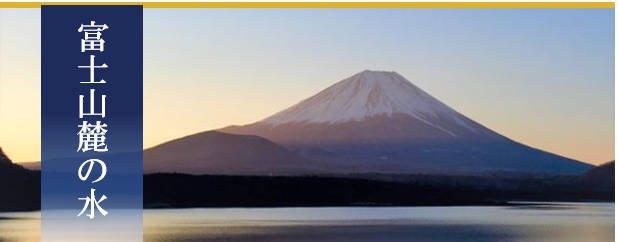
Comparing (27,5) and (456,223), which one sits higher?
(27,5)

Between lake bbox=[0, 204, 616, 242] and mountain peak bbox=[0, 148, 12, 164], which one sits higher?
mountain peak bbox=[0, 148, 12, 164]

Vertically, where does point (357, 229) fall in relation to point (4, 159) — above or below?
below

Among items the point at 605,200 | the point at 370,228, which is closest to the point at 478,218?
the point at 370,228

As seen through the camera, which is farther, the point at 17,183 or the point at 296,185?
the point at 296,185

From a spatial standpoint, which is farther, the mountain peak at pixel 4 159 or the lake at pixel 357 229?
the mountain peak at pixel 4 159

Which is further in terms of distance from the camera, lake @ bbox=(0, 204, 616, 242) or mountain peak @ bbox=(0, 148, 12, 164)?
mountain peak @ bbox=(0, 148, 12, 164)

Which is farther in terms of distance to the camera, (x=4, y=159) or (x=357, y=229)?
(x=4, y=159)

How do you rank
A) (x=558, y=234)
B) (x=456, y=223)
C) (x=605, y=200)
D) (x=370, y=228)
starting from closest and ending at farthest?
(x=558, y=234)
(x=370, y=228)
(x=456, y=223)
(x=605, y=200)

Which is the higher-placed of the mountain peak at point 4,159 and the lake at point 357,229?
the mountain peak at point 4,159

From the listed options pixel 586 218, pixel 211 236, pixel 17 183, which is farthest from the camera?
pixel 17 183

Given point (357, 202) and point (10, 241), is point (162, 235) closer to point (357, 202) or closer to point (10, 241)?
point (10, 241)
